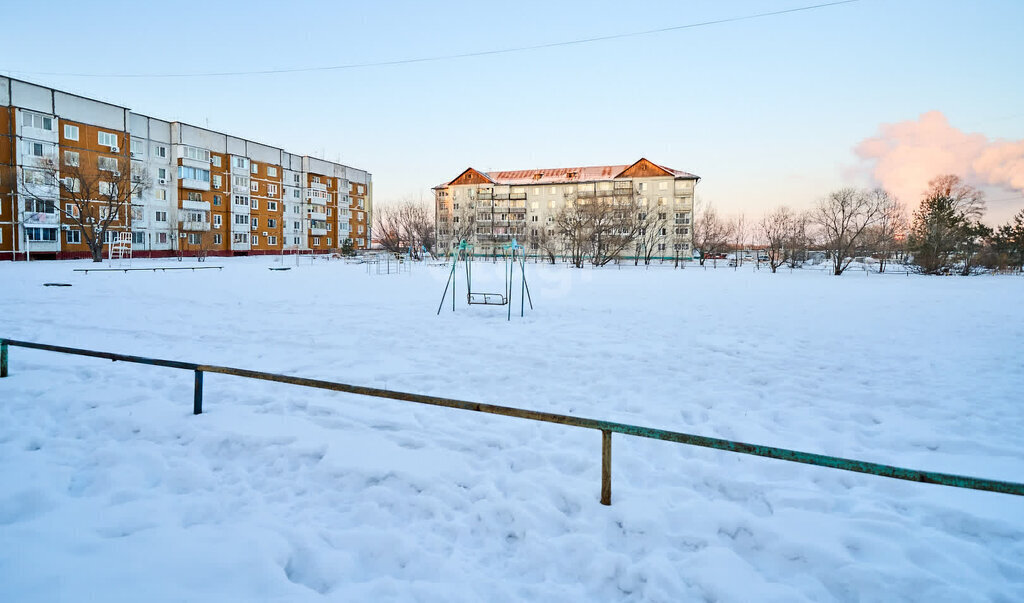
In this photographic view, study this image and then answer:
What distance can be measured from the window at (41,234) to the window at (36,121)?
795cm

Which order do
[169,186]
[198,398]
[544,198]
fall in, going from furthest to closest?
[544,198], [169,186], [198,398]

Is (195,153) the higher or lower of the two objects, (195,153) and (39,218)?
the higher

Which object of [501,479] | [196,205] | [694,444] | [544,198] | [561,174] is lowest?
[501,479]

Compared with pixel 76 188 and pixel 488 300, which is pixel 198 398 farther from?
pixel 76 188

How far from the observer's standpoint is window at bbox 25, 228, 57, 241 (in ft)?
128

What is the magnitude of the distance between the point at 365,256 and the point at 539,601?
5622 cm

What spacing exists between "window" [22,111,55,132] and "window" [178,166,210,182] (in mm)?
12279

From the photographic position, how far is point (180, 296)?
16484 mm

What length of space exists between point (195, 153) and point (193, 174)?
2.25m

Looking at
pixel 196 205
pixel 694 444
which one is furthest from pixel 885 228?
pixel 196 205

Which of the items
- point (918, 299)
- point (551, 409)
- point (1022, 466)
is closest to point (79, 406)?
point (551, 409)

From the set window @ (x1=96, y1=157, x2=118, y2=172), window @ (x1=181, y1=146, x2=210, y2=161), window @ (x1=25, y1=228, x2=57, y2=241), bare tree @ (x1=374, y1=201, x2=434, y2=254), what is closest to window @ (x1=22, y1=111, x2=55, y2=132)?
window @ (x1=96, y1=157, x2=118, y2=172)

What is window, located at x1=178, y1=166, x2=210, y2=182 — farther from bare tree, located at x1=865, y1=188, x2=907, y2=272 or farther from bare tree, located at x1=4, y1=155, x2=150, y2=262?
bare tree, located at x1=865, y1=188, x2=907, y2=272

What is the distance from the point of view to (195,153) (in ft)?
177
